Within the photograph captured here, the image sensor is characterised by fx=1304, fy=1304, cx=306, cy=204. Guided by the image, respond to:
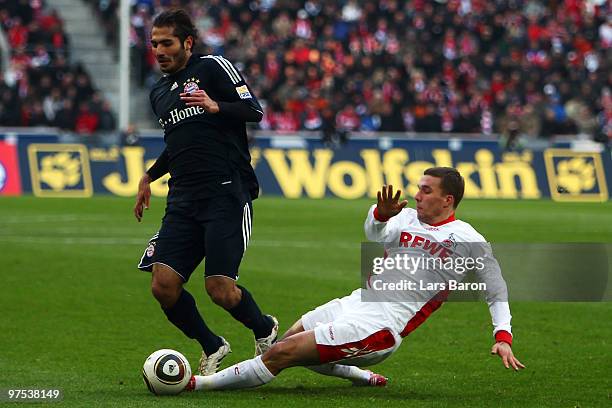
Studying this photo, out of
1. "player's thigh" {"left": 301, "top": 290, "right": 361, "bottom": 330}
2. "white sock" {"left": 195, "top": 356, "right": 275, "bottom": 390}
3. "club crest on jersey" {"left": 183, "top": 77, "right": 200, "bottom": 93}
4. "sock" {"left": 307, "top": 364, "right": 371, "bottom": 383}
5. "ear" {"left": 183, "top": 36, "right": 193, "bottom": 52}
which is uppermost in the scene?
"ear" {"left": 183, "top": 36, "right": 193, "bottom": 52}

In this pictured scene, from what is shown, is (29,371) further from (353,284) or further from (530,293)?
(353,284)

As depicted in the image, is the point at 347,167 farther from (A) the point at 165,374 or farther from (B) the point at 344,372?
(A) the point at 165,374

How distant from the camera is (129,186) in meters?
26.7

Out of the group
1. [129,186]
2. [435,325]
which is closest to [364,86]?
[129,186]

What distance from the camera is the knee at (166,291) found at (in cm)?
775

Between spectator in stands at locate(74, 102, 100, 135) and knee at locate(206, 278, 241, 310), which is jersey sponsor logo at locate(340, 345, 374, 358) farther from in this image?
spectator in stands at locate(74, 102, 100, 135)

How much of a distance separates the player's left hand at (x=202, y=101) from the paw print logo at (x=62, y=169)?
63.4ft

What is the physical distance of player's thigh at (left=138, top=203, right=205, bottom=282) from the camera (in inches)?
307

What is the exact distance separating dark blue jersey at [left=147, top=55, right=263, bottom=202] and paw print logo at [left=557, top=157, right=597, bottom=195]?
19.4 m

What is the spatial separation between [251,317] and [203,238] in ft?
1.84

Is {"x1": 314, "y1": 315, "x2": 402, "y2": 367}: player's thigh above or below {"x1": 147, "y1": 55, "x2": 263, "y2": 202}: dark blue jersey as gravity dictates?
below

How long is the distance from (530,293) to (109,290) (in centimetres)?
573

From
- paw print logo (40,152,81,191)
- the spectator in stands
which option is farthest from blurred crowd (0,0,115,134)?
paw print logo (40,152,81,191)

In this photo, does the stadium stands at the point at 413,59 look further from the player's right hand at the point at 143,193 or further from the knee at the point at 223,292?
the knee at the point at 223,292
